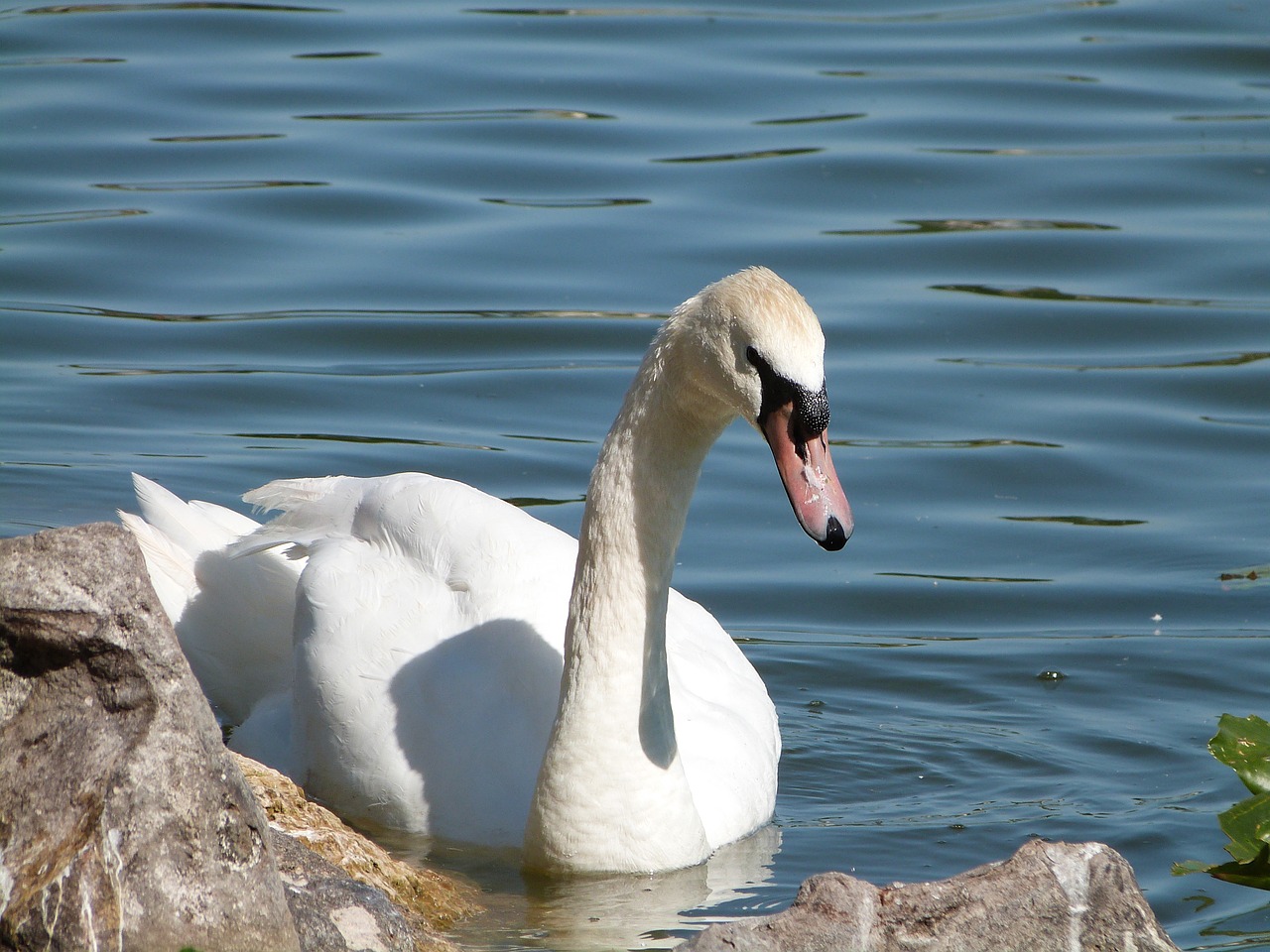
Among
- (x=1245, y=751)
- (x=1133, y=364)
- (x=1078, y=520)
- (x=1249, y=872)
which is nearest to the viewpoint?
(x=1245, y=751)

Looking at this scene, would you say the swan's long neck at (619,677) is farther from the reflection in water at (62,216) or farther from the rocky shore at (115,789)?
the reflection in water at (62,216)

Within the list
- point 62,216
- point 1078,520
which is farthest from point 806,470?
point 62,216

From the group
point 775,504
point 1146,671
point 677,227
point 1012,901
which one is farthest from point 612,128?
point 1012,901

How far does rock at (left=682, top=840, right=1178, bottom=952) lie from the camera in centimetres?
397

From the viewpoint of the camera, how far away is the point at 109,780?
3666 mm

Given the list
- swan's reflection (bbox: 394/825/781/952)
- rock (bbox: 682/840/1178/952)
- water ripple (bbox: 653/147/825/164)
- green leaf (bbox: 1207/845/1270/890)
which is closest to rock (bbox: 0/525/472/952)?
rock (bbox: 682/840/1178/952)

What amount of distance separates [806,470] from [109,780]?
6.40 feet

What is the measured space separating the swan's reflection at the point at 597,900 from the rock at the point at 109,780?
1.27 meters

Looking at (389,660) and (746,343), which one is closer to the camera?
(746,343)

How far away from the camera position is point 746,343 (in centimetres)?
498

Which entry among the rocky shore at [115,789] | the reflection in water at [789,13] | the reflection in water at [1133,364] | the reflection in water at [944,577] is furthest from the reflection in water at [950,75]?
the rocky shore at [115,789]

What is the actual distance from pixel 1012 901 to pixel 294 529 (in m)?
3.19

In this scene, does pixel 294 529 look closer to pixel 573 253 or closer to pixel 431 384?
pixel 431 384

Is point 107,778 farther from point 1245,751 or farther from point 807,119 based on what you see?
point 807,119
